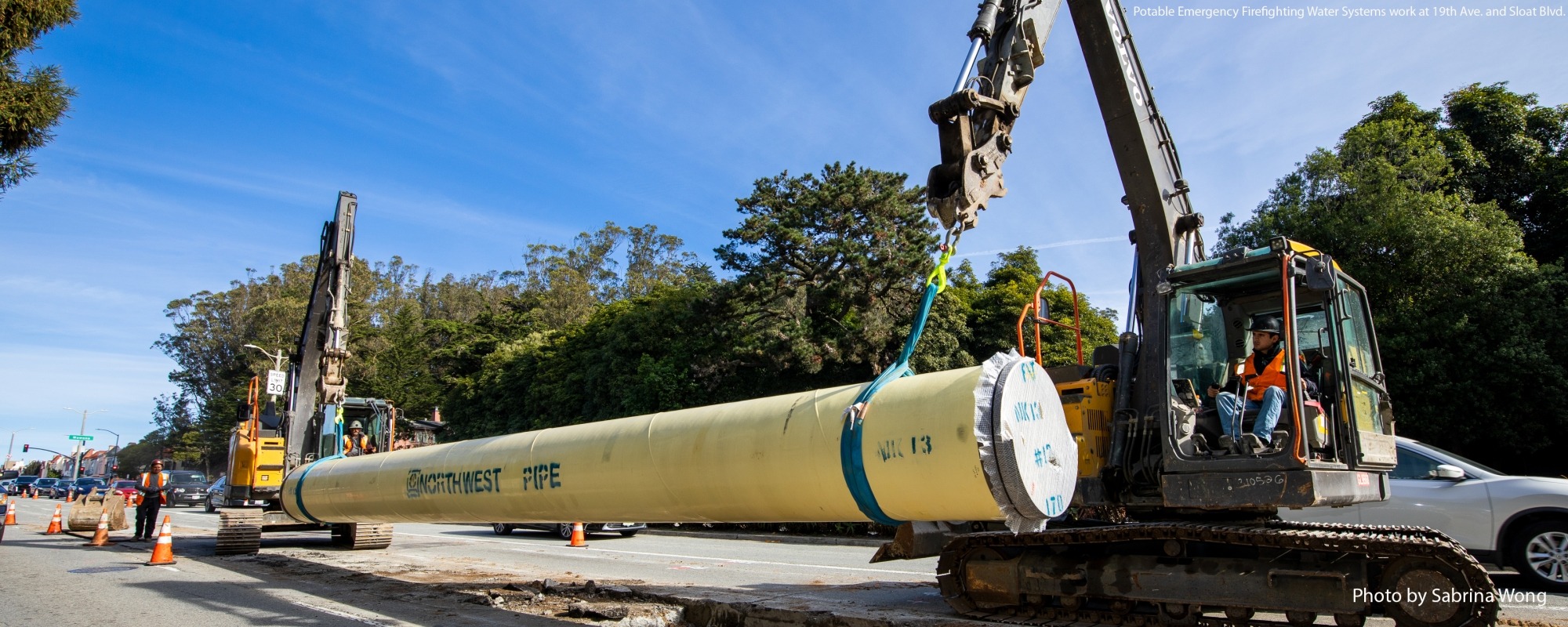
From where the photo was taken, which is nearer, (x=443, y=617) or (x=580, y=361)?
(x=443, y=617)

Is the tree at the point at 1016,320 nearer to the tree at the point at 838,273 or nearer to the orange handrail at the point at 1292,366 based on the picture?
the tree at the point at 838,273

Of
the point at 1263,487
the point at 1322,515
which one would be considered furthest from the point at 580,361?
the point at 1263,487

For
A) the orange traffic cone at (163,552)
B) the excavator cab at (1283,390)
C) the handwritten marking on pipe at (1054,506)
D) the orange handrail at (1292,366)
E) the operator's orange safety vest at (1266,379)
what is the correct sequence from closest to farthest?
the handwritten marking on pipe at (1054,506) → the orange handrail at (1292,366) → the excavator cab at (1283,390) → the operator's orange safety vest at (1266,379) → the orange traffic cone at (163,552)

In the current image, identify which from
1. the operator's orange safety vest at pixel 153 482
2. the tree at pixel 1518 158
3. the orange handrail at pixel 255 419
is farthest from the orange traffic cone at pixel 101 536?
the tree at pixel 1518 158

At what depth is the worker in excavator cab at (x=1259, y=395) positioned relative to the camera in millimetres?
5578

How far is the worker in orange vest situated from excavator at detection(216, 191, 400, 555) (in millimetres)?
11943

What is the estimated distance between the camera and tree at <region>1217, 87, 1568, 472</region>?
17578 mm

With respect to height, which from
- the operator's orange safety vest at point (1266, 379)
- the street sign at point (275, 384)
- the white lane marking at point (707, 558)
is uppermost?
the street sign at point (275, 384)

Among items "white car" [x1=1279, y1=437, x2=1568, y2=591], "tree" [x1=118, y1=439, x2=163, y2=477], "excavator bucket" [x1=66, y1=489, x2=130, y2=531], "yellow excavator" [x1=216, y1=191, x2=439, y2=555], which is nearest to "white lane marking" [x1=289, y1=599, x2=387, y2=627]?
"yellow excavator" [x1=216, y1=191, x2=439, y2=555]

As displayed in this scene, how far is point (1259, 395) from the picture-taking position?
586cm

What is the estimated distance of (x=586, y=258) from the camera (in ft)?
244

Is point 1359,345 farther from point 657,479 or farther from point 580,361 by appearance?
point 580,361

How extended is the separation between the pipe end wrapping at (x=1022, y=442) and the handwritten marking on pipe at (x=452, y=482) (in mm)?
4177

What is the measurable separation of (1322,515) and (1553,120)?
69.9 ft
